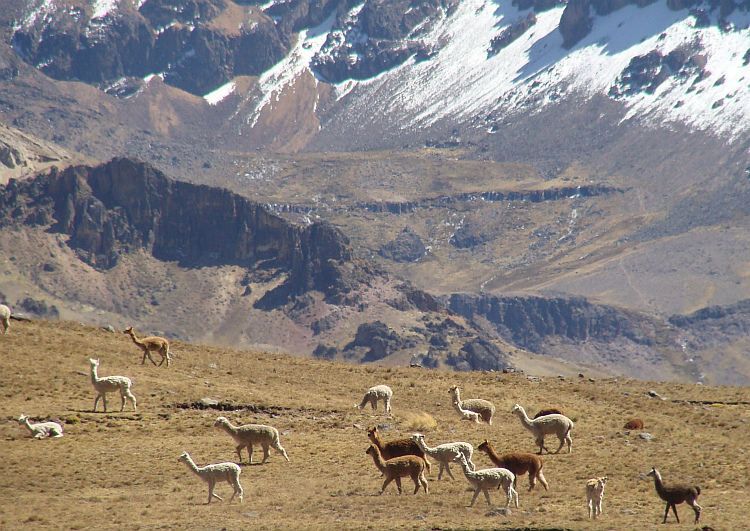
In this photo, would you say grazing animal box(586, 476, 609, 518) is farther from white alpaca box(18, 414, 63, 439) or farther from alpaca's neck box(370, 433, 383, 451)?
white alpaca box(18, 414, 63, 439)

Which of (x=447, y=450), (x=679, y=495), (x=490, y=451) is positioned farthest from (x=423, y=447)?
(x=679, y=495)

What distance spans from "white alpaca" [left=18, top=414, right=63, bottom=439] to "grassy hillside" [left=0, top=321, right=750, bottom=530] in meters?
0.45

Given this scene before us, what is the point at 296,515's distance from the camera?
975 inches

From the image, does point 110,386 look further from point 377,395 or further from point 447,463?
point 447,463

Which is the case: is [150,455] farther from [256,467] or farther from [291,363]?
[291,363]

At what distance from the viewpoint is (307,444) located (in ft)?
104

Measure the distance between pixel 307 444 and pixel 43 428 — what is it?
1012 centimetres

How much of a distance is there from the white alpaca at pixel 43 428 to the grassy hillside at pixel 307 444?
1.47 feet

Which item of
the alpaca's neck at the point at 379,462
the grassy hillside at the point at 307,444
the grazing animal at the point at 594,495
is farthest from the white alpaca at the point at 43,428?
the grazing animal at the point at 594,495

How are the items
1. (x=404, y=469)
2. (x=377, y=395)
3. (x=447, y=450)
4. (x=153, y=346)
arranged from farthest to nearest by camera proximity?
1. (x=153, y=346)
2. (x=377, y=395)
3. (x=447, y=450)
4. (x=404, y=469)

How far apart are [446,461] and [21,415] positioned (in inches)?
676

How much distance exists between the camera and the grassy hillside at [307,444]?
24719 millimetres

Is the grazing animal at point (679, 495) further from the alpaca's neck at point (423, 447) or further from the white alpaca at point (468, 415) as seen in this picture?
the white alpaca at point (468, 415)

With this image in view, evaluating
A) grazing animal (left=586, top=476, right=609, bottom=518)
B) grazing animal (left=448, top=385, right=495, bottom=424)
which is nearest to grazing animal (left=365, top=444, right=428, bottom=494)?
grazing animal (left=586, top=476, right=609, bottom=518)
